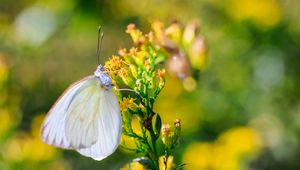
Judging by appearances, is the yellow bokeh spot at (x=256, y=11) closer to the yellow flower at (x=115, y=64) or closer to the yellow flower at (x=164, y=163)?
the yellow flower at (x=115, y=64)

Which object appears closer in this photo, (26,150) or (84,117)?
(84,117)

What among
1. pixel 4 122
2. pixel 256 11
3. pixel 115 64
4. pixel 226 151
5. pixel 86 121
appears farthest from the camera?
pixel 256 11

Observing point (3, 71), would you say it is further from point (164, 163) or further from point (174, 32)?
point (164, 163)

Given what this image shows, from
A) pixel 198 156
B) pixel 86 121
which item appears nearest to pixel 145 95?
pixel 86 121

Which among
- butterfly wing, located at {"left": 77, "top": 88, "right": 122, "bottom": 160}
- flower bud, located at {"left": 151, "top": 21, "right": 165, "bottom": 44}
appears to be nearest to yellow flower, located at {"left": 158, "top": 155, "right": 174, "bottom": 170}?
butterfly wing, located at {"left": 77, "top": 88, "right": 122, "bottom": 160}

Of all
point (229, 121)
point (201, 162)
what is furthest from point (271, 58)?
point (201, 162)

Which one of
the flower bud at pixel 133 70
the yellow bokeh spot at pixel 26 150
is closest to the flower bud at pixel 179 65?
the flower bud at pixel 133 70
